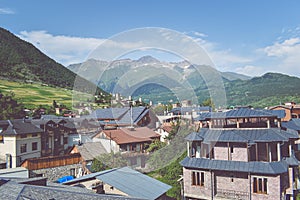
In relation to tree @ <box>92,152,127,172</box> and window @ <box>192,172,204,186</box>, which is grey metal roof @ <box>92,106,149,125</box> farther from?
window @ <box>192,172,204,186</box>

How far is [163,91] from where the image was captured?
15.1 ft

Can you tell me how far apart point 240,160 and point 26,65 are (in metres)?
45.8

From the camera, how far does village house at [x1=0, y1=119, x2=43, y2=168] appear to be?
11586 mm

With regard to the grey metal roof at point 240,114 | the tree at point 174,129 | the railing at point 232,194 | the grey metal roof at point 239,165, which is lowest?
the railing at point 232,194

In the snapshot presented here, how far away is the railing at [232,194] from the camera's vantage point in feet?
24.5

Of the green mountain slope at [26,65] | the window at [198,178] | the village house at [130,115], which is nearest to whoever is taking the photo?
the village house at [130,115]

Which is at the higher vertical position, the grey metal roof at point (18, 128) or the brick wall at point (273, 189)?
the grey metal roof at point (18, 128)

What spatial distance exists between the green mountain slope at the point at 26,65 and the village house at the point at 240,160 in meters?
33.5

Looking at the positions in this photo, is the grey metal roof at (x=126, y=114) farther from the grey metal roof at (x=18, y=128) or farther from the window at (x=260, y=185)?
the grey metal roof at (x=18, y=128)

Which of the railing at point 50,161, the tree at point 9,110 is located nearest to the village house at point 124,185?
the railing at point 50,161

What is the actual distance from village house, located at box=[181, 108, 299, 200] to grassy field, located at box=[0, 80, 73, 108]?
25.8 meters

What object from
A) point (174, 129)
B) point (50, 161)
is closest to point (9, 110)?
point (50, 161)

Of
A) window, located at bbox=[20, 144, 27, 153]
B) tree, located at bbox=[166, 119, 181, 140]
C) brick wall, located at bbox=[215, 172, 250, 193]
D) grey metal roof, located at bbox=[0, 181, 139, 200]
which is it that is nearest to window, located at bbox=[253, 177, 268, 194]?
brick wall, located at bbox=[215, 172, 250, 193]

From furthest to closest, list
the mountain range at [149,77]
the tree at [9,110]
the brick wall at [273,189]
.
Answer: the tree at [9,110]
the brick wall at [273,189]
the mountain range at [149,77]
